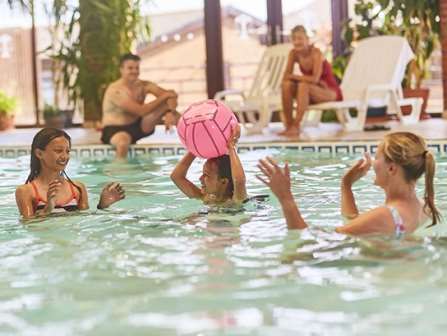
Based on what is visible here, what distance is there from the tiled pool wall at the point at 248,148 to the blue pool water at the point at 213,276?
334 cm

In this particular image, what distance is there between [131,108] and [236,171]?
460cm

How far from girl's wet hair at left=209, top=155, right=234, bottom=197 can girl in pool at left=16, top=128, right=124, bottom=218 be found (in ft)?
1.72

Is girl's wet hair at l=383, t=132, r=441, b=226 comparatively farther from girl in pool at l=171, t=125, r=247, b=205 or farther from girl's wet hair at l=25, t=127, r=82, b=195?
girl's wet hair at l=25, t=127, r=82, b=195

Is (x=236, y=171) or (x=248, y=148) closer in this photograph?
(x=236, y=171)

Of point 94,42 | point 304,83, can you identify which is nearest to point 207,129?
point 304,83

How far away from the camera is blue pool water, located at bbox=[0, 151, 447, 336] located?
2795 millimetres

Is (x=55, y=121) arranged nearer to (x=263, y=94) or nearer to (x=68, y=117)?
(x=68, y=117)

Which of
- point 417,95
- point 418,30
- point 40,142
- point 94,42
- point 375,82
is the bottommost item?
point 40,142

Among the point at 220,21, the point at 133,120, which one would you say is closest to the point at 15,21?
the point at 220,21

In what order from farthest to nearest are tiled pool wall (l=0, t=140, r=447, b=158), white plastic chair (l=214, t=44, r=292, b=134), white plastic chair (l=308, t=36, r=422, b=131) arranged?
white plastic chair (l=214, t=44, r=292, b=134) → white plastic chair (l=308, t=36, r=422, b=131) → tiled pool wall (l=0, t=140, r=447, b=158)

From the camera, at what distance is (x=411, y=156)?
3.45 m

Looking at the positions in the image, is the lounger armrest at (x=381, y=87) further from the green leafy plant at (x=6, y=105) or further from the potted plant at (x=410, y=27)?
the green leafy plant at (x=6, y=105)

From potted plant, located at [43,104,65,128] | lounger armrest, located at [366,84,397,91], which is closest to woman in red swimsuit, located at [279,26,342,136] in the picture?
lounger armrest, located at [366,84,397,91]

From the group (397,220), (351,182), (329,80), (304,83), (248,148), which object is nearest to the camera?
(397,220)
